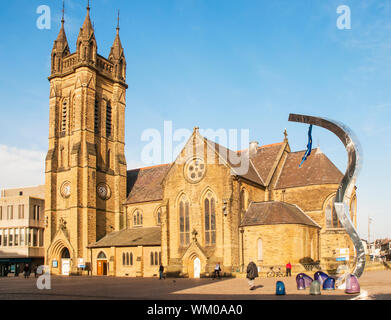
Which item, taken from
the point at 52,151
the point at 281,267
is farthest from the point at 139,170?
the point at 281,267

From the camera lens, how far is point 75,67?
5466 centimetres

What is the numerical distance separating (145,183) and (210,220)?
17.9 meters

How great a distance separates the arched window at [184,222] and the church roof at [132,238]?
141 inches

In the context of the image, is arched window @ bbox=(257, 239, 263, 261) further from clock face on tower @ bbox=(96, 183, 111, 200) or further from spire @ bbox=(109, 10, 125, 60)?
spire @ bbox=(109, 10, 125, 60)

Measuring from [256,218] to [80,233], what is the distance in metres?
21.8

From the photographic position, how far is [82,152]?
5272 cm

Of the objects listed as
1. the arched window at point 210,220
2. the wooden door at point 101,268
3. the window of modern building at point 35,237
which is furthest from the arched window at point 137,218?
the window of modern building at point 35,237

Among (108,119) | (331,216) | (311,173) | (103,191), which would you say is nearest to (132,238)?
(103,191)

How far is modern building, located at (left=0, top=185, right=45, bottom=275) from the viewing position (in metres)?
65.2

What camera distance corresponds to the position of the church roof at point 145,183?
53.7 m

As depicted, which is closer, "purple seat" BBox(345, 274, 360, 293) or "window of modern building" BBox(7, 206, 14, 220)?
"purple seat" BBox(345, 274, 360, 293)

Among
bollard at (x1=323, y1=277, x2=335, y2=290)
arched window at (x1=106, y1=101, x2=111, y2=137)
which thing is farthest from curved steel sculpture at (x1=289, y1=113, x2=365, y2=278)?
arched window at (x1=106, y1=101, x2=111, y2=137)

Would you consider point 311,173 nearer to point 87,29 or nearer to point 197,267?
point 197,267
